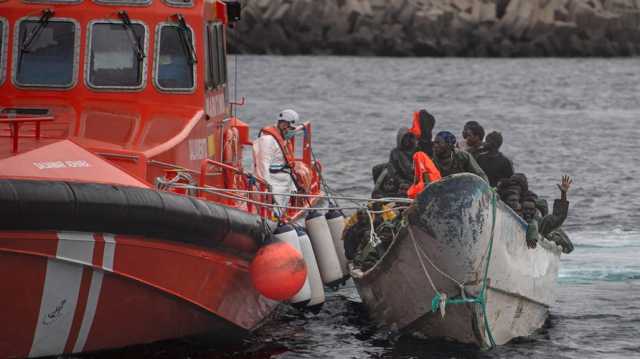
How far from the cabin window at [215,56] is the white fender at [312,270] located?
1.38 m

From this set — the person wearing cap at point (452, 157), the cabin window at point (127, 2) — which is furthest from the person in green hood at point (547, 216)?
the cabin window at point (127, 2)

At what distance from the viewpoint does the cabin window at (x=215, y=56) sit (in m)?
10.8

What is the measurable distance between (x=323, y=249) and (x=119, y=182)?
3231mm

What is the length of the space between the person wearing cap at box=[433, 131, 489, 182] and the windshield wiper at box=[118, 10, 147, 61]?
245cm

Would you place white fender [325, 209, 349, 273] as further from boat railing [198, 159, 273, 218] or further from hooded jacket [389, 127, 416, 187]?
boat railing [198, 159, 273, 218]

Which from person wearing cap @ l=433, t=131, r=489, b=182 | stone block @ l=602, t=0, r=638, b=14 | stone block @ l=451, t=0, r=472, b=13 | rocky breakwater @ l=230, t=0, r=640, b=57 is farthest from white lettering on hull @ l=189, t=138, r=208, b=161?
stone block @ l=602, t=0, r=638, b=14

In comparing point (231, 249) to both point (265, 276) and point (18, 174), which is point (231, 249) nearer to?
point (265, 276)

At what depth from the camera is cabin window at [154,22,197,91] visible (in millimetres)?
10375

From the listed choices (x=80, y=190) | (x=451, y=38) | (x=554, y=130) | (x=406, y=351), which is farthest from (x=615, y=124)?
(x=451, y=38)

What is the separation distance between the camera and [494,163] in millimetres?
12023

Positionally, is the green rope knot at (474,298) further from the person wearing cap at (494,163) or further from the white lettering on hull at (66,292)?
the white lettering on hull at (66,292)

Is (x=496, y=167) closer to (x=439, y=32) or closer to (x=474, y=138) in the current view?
(x=474, y=138)

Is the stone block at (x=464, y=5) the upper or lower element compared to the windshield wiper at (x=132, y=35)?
upper

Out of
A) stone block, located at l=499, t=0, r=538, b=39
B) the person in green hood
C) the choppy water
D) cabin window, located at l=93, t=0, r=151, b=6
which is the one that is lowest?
the choppy water
